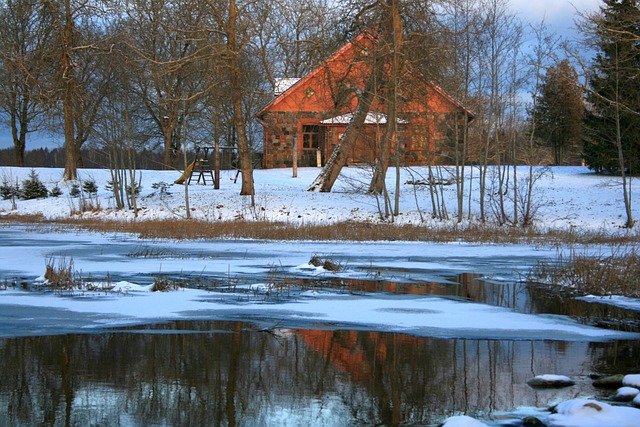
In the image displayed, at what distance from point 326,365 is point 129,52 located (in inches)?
1180

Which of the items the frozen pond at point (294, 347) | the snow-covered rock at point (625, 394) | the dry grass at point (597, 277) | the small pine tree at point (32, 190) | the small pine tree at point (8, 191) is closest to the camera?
the frozen pond at point (294, 347)

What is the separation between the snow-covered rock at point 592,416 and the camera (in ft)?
17.7

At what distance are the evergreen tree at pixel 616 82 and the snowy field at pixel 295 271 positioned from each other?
328 centimetres

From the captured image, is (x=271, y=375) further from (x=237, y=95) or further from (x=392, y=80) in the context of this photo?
(x=237, y=95)

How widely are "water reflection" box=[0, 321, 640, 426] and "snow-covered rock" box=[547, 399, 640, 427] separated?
1.53 ft

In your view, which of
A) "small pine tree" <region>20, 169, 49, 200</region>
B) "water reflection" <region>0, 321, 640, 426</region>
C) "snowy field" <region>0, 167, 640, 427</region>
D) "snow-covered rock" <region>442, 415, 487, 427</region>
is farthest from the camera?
"small pine tree" <region>20, 169, 49, 200</region>

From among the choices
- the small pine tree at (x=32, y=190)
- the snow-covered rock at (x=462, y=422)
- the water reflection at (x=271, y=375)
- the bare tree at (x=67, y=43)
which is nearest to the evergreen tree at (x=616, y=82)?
the water reflection at (x=271, y=375)

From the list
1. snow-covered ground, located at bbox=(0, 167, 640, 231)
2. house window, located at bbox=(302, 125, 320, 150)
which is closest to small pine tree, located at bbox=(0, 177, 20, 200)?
snow-covered ground, located at bbox=(0, 167, 640, 231)

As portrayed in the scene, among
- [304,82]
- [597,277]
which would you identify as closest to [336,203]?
[304,82]

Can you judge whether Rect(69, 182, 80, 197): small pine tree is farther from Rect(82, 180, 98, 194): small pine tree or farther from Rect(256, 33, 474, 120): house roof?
Rect(256, 33, 474, 120): house roof

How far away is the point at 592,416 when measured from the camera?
5457mm

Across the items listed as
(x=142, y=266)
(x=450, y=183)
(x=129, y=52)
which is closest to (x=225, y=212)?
(x=129, y=52)

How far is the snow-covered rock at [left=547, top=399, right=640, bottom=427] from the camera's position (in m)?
Answer: 5.40

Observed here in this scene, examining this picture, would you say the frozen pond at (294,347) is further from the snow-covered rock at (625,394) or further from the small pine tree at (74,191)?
the small pine tree at (74,191)
